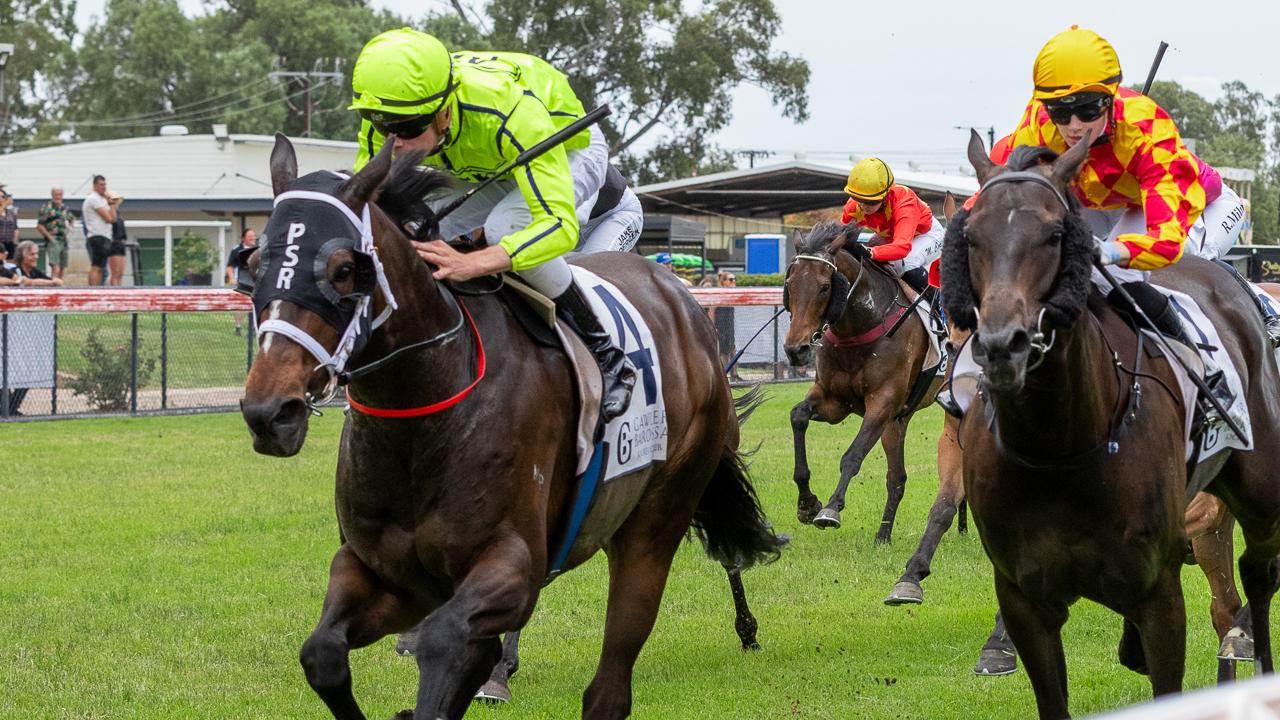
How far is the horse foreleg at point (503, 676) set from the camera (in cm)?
599

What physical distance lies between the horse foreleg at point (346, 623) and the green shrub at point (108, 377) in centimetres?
1147

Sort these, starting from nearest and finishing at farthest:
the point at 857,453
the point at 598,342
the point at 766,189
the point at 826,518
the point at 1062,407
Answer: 1. the point at 1062,407
2. the point at 598,342
3. the point at 826,518
4. the point at 857,453
5. the point at 766,189

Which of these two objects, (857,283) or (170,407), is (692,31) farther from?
(857,283)

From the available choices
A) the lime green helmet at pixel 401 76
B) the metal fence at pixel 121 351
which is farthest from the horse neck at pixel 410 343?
the metal fence at pixel 121 351

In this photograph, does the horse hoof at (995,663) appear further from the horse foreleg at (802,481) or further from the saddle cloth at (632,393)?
the horse foreleg at (802,481)

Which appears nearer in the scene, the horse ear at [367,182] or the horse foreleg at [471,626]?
the horse foreleg at [471,626]

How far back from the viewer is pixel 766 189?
3703 cm

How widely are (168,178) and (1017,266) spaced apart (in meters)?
43.0

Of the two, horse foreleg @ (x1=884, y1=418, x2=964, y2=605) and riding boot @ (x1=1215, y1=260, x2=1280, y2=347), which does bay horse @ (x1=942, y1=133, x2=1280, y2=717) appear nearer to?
riding boot @ (x1=1215, y1=260, x2=1280, y2=347)

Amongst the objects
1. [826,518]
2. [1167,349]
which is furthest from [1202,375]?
[826,518]

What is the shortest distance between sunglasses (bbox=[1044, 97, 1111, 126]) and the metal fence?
1055cm

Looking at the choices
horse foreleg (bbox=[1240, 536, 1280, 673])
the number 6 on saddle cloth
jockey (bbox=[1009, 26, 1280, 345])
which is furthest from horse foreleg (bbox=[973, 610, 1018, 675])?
the number 6 on saddle cloth

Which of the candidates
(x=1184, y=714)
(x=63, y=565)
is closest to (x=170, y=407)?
(x=63, y=565)

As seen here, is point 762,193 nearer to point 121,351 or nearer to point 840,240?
point 121,351
